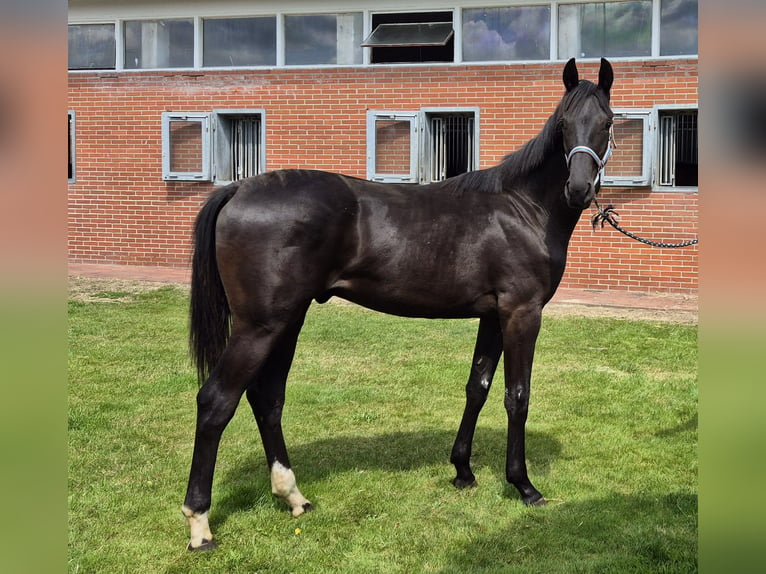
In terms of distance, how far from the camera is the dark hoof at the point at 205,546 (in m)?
3.29

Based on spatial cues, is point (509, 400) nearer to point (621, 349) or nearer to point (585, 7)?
point (621, 349)

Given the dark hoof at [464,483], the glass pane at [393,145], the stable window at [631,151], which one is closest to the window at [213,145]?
the glass pane at [393,145]

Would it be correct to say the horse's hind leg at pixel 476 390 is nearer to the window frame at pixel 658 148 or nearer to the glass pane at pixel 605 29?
the window frame at pixel 658 148

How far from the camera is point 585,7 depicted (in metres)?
11.1

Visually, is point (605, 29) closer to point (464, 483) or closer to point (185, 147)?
point (185, 147)

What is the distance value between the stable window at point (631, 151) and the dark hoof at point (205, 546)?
9.11 m

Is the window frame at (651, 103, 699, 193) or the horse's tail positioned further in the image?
the window frame at (651, 103, 699, 193)

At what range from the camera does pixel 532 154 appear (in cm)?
392

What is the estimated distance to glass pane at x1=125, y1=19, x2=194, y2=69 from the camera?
1271 cm

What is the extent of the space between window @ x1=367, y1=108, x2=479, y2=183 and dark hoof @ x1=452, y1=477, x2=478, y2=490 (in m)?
7.97

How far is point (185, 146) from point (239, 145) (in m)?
0.94

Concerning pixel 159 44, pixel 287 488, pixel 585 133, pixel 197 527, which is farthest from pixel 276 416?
pixel 159 44

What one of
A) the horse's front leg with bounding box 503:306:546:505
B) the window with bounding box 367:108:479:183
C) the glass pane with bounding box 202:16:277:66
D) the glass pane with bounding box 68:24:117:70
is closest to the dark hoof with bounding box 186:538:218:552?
the horse's front leg with bounding box 503:306:546:505

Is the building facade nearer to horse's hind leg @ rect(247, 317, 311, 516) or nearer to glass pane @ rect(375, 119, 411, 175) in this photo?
glass pane @ rect(375, 119, 411, 175)
